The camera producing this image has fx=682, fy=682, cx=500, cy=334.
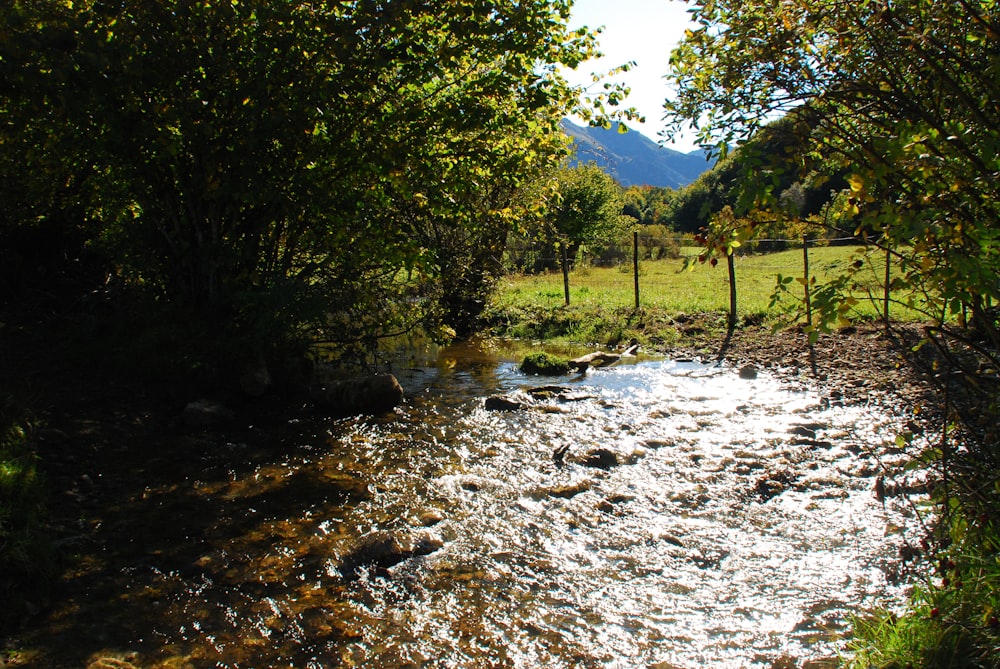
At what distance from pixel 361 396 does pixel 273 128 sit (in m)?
4.22

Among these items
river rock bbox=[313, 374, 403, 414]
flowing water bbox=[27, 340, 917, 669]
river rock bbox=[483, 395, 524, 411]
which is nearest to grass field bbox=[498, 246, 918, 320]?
river rock bbox=[483, 395, 524, 411]

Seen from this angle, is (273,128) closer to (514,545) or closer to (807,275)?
(514,545)

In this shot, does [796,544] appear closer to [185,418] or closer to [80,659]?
[80,659]

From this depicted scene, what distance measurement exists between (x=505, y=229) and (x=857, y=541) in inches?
523

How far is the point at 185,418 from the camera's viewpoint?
9.41 m

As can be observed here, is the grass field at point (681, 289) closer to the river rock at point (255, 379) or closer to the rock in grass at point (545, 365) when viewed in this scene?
the rock in grass at point (545, 365)

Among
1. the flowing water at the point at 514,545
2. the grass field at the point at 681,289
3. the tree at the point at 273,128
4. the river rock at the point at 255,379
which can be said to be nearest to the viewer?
the flowing water at the point at 514,545

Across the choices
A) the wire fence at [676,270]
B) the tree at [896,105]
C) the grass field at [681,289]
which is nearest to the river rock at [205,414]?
the tree at [896,105]

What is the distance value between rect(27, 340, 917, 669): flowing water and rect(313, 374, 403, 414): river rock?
71 centimetres

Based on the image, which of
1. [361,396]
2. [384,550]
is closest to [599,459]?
[384,550]

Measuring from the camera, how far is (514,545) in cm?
629

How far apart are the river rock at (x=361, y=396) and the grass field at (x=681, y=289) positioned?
7.05m

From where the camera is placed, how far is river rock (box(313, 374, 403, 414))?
10.8 m

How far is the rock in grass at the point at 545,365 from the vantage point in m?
13.6
